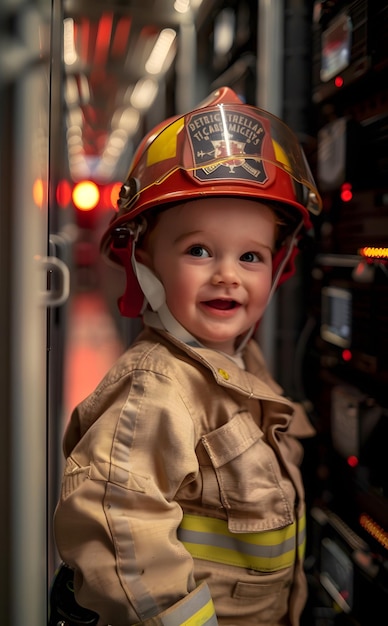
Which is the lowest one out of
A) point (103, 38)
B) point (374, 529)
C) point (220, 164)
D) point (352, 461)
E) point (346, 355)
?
point (374, 529)

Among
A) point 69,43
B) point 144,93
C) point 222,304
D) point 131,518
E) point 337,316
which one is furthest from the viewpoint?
point 144,93

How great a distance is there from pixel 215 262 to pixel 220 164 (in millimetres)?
221

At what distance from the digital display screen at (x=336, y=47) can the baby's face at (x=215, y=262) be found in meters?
0.65

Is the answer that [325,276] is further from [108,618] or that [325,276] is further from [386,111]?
[108,618]

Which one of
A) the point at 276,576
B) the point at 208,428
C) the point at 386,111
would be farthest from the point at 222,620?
the point at 386,111

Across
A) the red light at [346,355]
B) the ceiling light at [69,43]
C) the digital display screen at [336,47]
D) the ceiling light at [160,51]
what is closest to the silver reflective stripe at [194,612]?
the red light at [346,355]

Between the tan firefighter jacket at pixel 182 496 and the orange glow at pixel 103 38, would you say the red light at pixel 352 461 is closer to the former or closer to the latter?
the tan firefighter jacket at pixel 182 496

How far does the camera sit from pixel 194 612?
130cm

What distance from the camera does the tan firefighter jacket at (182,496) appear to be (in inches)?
50.3

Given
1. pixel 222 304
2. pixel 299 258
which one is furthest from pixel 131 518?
pixel 299 258

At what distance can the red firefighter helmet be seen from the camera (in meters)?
1.43

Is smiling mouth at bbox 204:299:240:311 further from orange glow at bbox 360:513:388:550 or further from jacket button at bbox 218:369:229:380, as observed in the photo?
orange glow at bbox 360:513:388:550

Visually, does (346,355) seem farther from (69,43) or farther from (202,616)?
(69,43)

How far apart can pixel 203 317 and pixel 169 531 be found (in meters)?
0.48
